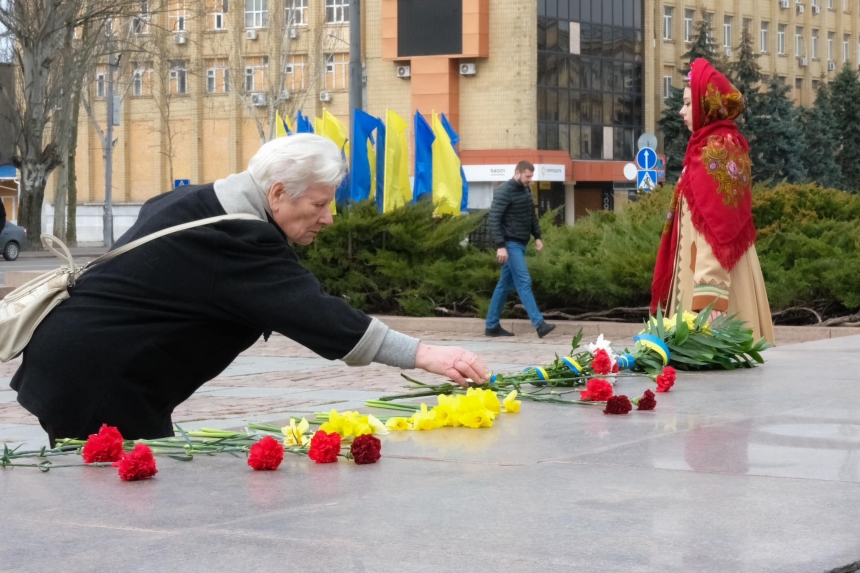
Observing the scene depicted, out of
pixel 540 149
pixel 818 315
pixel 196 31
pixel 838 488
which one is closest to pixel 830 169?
pixel 540 149

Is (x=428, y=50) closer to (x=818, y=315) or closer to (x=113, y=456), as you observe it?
(x=818, y=315)

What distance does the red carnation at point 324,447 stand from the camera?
4.48m

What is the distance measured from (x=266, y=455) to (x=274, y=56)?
63031mm

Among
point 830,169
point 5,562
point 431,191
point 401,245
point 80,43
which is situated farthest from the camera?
point 830,169

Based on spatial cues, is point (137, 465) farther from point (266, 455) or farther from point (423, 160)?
point (423, 160)

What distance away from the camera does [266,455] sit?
14.2 ft

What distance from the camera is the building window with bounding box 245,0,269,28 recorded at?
69688 mm

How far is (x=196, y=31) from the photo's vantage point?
69.6 meters

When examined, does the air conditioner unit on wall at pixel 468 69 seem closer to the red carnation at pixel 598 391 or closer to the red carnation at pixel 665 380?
Result: the red carnation at pixel 665 380

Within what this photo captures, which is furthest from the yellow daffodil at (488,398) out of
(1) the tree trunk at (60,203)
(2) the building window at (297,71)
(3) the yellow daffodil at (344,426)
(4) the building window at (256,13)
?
(4) the building window at (256,13)

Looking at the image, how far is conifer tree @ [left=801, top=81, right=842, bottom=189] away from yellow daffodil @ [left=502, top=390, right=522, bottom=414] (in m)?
68.5

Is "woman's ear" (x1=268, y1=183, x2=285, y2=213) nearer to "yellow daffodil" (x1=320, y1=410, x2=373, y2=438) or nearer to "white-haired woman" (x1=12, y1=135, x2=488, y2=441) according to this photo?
"white-haired woman" (x1=12, y1=135, x2=488, y2=441)

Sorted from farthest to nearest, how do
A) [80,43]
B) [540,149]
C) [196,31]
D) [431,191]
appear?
[196,31] < [540,149] < [80,43] < [431,191]

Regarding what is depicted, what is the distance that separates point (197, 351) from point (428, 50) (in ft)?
199
